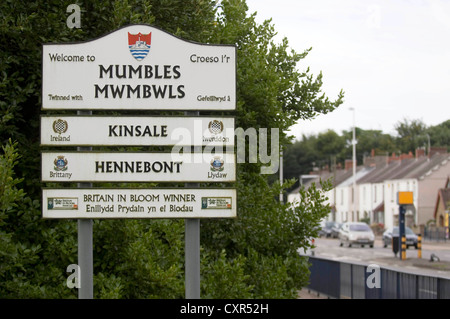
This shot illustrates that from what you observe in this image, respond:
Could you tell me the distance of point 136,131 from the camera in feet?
21.6

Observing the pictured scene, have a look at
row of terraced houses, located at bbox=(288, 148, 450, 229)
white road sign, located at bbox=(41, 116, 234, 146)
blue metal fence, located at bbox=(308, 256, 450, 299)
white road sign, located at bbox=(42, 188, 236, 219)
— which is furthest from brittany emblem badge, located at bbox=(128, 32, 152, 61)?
row of terraced houses, located at bbox=(288, 148, 450, 229)

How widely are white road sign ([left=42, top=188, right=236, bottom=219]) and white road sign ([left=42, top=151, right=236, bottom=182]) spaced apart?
0.11 m

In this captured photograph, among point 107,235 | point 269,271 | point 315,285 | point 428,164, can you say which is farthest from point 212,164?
point 428,164

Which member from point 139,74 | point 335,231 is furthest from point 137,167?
point 335,231

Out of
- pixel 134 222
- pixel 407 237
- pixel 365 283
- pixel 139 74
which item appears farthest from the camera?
pixel 407 237

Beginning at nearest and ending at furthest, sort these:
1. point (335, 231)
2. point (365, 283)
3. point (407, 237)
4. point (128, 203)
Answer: point (128, 203)
point (365, 283)
point (407, 237)
point (335, 231)

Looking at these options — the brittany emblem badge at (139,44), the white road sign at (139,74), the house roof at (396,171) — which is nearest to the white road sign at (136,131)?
the white road sign at (139,74)

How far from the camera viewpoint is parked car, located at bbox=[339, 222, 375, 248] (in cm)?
5188

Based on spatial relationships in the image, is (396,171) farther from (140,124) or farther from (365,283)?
(140,124)

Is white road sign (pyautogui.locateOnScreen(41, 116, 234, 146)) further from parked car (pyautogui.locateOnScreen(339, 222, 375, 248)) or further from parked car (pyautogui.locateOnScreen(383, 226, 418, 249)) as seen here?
parked car (pyautogui.locateOnScreen(339, 222, 375, 248))

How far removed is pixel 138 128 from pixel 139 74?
1.57 feet

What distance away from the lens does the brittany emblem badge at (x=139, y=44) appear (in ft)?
21.8

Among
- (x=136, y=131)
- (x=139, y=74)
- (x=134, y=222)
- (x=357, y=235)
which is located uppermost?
(x=139, y=74)
